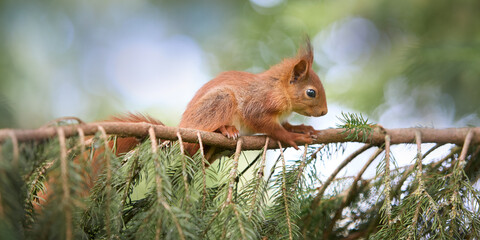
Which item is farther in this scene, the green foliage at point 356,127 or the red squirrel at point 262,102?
the red squirrel at point 262,102

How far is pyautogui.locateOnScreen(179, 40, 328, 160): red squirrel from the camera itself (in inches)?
86.4

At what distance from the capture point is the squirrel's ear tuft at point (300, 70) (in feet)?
8.21

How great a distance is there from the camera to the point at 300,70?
8.35ft

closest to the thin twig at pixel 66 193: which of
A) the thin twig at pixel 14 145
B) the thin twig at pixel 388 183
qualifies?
the thin twig at pixel 14 145

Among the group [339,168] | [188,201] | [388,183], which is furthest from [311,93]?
[188,201]

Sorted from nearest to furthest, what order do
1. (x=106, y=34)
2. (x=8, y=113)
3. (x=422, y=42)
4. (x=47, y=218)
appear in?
1. (x=47, y=218)
2. (x=8, y=113)
3. (x=422, y=42)
4. (x=106, y=34)

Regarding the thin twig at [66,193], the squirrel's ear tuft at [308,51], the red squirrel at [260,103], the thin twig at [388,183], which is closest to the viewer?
the thin twig at [66,193]

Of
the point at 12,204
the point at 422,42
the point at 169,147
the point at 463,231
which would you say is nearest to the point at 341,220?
the point at 463,231

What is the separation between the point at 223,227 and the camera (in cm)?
127

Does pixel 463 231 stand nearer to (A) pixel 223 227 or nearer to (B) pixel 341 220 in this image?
(B) pixel 341 220

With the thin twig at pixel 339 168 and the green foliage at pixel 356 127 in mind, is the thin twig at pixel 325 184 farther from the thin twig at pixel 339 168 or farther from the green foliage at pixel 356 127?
the green foliage at pixel 356 127

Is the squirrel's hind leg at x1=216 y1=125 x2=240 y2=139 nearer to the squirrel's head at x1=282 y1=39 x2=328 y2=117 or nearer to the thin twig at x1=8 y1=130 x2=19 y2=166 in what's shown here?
the squirrel's head at x1=282 y1=39 x2=328 y2=117

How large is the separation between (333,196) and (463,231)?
69 centimetres

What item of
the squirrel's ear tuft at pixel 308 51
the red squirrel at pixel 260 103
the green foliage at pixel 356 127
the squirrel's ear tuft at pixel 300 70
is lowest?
the green foliage at pixel 356 127
